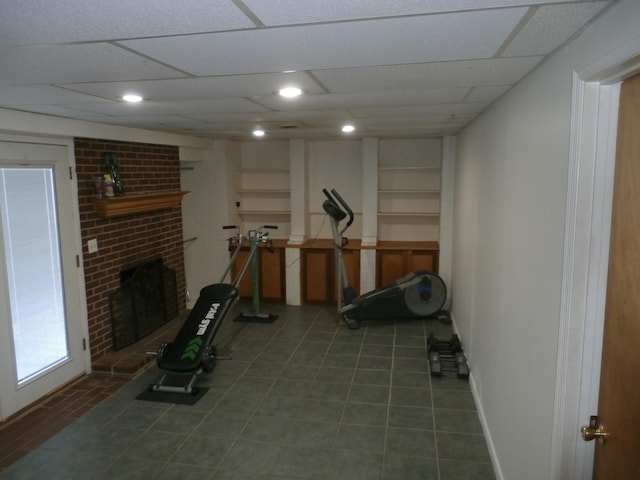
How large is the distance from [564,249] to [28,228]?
374 cm

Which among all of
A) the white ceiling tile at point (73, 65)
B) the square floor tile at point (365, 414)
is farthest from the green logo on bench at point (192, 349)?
the white ceiling tile at point (73, 65)

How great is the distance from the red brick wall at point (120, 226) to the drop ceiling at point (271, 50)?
47.7 inches

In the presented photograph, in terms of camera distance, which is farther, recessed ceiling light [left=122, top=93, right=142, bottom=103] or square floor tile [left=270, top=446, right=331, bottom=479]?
square floor tile [left=270, top=446, right=331, bottom=479]

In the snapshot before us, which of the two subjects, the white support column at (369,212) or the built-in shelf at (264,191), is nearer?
the white support column at (369,212)

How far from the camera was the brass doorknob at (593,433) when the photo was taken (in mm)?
1523

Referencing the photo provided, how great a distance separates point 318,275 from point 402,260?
3.79ft

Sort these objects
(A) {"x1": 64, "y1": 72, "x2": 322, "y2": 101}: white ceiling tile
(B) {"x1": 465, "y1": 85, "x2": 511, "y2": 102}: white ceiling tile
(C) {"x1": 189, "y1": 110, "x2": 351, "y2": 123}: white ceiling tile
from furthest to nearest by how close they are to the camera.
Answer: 1. (C) {"x1": 189, "y1": 110, "x2": 351, "y2": 123}: white ceiling tile
2. (B) {"x1": 465, "y1": 85, "x2": 511, "y2": 102}: white ceiling tile
3. (A) {"x1": 64, "y1": 72, "x2": 322, "y2": 101}: white ceiling tile

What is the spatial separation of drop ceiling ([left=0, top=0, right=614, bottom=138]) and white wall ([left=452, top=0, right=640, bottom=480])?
0.11 m

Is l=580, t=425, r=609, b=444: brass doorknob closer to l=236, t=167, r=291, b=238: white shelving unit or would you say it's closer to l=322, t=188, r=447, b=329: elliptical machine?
l=322, t=188, r=447, b=329: elliptical machine

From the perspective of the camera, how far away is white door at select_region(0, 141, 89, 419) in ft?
11.2

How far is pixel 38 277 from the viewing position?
3.73m

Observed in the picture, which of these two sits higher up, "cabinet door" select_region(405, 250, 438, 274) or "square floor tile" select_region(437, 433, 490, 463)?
"cabinet door" select_region(405, 250, 438, 274)

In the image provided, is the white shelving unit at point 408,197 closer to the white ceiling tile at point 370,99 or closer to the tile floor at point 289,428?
the tile floor at point 289,428

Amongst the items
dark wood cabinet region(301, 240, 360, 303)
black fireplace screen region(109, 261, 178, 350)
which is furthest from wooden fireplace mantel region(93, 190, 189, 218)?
dark wood cabinet region(301, 240, 360, 303)
